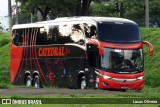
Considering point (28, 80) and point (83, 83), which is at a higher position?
point (83, 83)

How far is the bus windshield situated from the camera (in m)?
26.9

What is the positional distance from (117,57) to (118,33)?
1178 millimetres

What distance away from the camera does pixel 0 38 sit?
158 ft

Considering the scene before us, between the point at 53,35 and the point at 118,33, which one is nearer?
the point at 118,33

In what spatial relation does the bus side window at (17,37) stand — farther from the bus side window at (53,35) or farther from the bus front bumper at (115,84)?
the bus front bumper at (115,84)

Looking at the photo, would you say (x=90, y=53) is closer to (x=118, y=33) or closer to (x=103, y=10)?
(x=118, y=33)

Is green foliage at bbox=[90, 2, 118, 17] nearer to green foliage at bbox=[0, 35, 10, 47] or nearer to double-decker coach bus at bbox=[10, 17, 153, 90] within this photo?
green foliage at bbox=[0, 35, 10, 47]

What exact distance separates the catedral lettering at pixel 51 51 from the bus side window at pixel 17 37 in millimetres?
2455

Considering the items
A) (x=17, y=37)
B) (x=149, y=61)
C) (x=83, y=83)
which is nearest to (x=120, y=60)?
(x=83, y=83)

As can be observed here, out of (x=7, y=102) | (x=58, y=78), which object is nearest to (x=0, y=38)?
(x=58, y=78)

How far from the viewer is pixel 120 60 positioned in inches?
1065

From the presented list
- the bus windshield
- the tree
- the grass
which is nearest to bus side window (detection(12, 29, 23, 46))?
the grass

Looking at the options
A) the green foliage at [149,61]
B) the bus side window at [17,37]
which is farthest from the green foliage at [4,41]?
the bus side window at [17,37]

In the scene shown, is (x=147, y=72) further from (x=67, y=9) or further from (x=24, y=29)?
(x=67, y=9)
